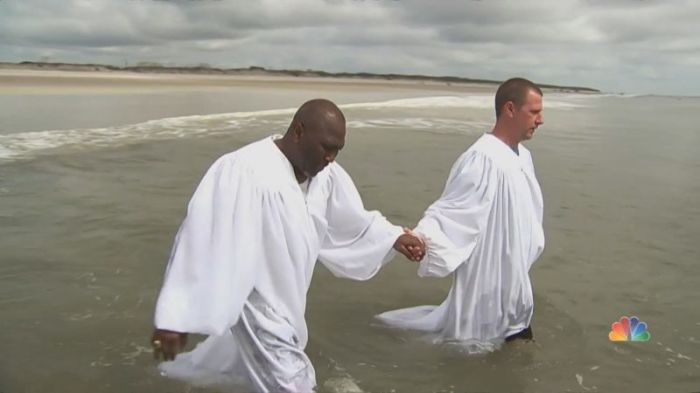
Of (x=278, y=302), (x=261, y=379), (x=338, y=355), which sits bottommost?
(x=338, y=355)

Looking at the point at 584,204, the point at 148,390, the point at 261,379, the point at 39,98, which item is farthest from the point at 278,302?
the point at 39,98

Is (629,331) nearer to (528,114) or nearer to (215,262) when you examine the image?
(528,114)

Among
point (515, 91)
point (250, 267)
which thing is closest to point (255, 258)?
point (250, 267)

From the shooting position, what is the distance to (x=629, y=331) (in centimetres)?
596

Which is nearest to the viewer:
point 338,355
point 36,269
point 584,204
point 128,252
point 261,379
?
point 261,379

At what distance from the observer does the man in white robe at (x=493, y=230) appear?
16.6 feet

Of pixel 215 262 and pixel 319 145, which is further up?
pixel 319 145

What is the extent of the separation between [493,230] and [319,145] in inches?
79.0

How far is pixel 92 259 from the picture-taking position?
25.7 ft

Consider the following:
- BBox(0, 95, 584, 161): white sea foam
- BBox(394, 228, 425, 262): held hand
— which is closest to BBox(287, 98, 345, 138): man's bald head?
BBox(394, 228, 425, 262): held hand

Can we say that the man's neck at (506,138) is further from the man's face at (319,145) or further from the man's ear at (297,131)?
the man's ear at (297,131)

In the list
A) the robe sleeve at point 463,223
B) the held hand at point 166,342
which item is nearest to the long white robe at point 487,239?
the robe sleeve at point 463,223

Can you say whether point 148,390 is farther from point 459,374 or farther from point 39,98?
point 39,98

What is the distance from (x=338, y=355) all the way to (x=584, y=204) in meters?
7.29
